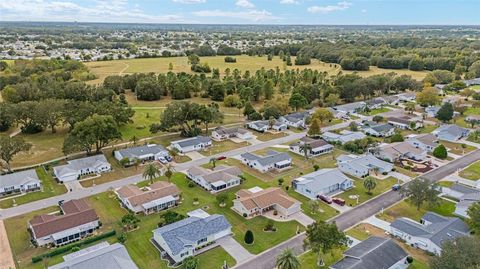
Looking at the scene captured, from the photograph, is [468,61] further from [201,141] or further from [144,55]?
[144,55]

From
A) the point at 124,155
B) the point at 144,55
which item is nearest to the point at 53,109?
the point at 124,155

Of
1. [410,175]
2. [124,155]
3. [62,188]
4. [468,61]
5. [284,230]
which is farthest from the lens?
[468,61]

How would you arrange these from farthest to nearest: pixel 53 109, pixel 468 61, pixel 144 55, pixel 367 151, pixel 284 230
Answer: pixel 144 55, pixel 468 61, pixel 53 109, pixel 367 151, pixel 284 230

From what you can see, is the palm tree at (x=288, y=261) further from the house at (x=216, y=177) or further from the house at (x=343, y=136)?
the house at (x=343, y=136)

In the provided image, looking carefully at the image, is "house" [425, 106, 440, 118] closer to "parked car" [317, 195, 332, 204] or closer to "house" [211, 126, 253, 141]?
"house" [211, 126, 253, 141]

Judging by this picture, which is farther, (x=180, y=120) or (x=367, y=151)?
(x=180, y=120)

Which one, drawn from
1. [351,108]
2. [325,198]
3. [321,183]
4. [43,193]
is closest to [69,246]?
[43,193]

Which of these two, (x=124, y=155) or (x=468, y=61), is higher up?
(x=468, y=61)

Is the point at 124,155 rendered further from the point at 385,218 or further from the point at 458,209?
the point at 458,209
